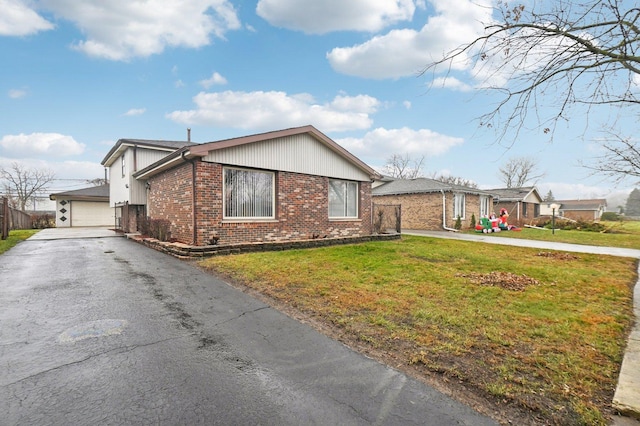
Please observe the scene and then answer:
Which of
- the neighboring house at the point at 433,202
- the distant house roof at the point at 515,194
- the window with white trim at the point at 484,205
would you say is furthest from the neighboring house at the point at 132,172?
the distant house roof at the point at 515,194

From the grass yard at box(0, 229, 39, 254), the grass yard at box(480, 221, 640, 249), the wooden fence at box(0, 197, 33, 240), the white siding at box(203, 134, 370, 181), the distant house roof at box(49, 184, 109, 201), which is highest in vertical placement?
the white siding at box(203, 134, 370, 181)

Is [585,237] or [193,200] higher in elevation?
[193,200]

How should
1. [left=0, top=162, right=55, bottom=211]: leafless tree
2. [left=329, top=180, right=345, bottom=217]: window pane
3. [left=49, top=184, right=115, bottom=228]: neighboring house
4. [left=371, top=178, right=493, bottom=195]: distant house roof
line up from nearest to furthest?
[left=329, top=180, right=345, bottom=217]: window pane, [left=371, top=178, right=493, bottom=195]: distant house roof, [left=49, top=184, right=115, bottom=228]: neighboring house, [left=0, top=162, right=55, bottom=211]: leafless tree

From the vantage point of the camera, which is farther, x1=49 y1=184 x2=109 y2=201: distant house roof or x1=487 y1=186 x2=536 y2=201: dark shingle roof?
x1=487 y1=186 x2=536 y2=201: dark shingle roof

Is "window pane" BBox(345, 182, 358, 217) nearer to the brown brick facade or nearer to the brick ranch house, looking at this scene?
the brick ranch house

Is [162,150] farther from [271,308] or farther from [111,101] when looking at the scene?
[271,308]

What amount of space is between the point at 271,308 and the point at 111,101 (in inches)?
682

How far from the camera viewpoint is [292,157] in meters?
10.8

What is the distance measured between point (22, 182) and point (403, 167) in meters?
Result: 49.3

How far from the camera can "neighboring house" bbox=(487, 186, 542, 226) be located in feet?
89.7

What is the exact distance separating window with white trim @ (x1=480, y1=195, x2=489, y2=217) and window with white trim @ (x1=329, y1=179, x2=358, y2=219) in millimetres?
14997

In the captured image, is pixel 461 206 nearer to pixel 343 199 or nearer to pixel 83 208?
pixel 343 199

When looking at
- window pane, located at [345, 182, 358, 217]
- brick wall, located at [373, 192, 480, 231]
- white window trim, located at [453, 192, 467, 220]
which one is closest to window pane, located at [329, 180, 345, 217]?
window pane, located at [345, 182, 358, 217]

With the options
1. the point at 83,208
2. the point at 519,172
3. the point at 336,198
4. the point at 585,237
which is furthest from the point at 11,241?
the point at 519,172
